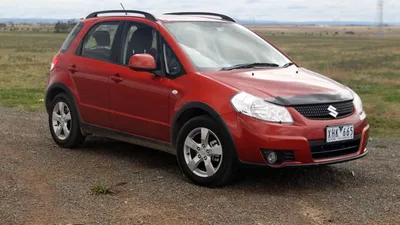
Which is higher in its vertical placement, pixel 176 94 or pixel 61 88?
pixel 176 94

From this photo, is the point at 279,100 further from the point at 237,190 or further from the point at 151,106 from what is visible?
the point at 151,106

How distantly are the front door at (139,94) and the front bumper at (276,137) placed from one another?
964 mm

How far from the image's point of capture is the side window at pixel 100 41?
702 cm

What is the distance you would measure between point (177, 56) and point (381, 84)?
1617 cm

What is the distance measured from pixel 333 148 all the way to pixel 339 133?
0.15 m

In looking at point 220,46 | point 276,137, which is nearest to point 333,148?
point 276,137

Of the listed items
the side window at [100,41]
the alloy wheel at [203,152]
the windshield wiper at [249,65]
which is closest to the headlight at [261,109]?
the alloy wheel at [203,152]

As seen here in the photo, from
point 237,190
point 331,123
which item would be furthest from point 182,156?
point 331,123

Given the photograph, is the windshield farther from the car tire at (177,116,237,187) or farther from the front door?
the car tire at (177,116,237,187)

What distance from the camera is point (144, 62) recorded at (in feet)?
20.2

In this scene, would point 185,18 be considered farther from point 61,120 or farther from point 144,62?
point 61,120

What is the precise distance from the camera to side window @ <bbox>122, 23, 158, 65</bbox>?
6523 millimetres

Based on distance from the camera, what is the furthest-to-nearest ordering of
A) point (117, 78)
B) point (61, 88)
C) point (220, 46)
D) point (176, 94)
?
1. point (61, 88)
2. point (117, 78)
3. point (220, 46)
4. point (176, 94)

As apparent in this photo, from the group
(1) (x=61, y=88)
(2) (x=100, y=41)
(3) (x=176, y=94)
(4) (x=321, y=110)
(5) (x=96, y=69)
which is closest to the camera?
(4) (x=321, y=110)
